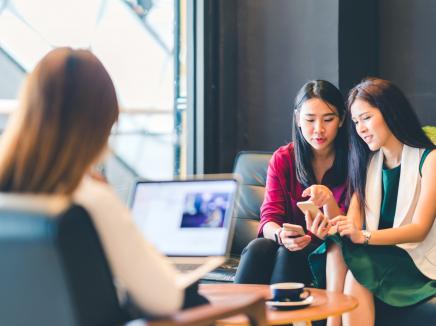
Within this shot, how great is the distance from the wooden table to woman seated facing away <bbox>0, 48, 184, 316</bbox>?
485 millimetres

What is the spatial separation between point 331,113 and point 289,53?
1048 mm

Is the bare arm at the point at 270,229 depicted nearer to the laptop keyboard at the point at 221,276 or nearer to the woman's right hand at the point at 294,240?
the woman's right hand at the point at 294,240

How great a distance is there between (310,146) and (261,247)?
0.53 metres

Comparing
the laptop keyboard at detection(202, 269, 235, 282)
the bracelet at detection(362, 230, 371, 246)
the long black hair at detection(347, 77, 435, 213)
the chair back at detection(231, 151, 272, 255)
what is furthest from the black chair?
the chair back at detection(231, 151, 272, 255)

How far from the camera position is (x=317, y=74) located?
4.02 m

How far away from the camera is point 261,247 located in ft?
9.95

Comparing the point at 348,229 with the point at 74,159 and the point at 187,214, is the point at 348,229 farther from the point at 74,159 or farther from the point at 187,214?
the point at 74,159

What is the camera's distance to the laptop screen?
2125 millimetres

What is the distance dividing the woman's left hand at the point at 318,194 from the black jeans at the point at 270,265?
0.69 ft

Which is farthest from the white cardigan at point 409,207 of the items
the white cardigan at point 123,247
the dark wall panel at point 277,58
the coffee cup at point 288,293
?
the white cardigan at point 123,247

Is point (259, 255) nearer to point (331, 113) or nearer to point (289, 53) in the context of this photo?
point (331, 113)

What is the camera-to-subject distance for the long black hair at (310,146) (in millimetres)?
3219

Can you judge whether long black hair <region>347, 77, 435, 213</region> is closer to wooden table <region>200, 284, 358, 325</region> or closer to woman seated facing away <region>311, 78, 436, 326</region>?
woman seated facing away <region>311, 78, 436, 326</region>

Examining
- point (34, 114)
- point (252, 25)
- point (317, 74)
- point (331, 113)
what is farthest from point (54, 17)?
point (34, 114)
